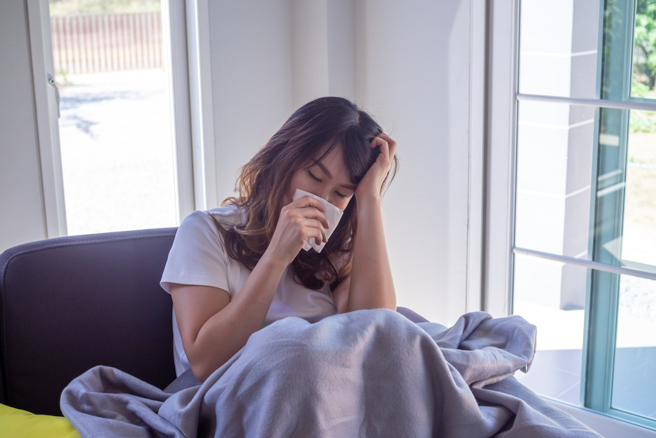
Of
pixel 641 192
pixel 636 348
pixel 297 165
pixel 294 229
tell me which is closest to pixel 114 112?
pixel 297 165

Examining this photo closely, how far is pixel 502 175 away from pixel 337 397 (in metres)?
1.40

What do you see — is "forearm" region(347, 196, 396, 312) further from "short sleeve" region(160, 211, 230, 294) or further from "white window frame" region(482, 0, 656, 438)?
"white window frame" region(482, 0, 656, 438)

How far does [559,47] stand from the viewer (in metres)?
1.88

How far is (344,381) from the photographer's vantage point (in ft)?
Result: 2.96

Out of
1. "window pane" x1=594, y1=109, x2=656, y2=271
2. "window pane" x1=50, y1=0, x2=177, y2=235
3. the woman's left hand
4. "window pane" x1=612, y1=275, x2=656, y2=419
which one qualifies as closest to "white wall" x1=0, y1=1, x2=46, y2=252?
"window pane" x1=50, y1=0, x2=177, y2=235

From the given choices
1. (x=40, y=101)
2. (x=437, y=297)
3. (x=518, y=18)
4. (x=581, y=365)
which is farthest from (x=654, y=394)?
(x=40, y=101)

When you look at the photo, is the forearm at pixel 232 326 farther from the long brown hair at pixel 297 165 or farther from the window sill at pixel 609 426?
the window sill at pixel 609 426

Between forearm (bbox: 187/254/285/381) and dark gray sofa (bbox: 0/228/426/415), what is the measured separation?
206mm

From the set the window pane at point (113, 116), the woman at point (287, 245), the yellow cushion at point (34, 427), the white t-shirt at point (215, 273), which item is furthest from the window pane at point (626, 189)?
the yellow cushion at point (34, 427)

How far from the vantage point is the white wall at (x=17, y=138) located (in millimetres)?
1731

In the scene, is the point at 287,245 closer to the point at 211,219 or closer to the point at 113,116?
the point at 211,219

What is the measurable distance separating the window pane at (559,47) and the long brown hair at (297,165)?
0.77 metres

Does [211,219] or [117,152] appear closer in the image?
[211,219]

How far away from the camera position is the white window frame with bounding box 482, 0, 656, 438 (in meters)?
1.97
